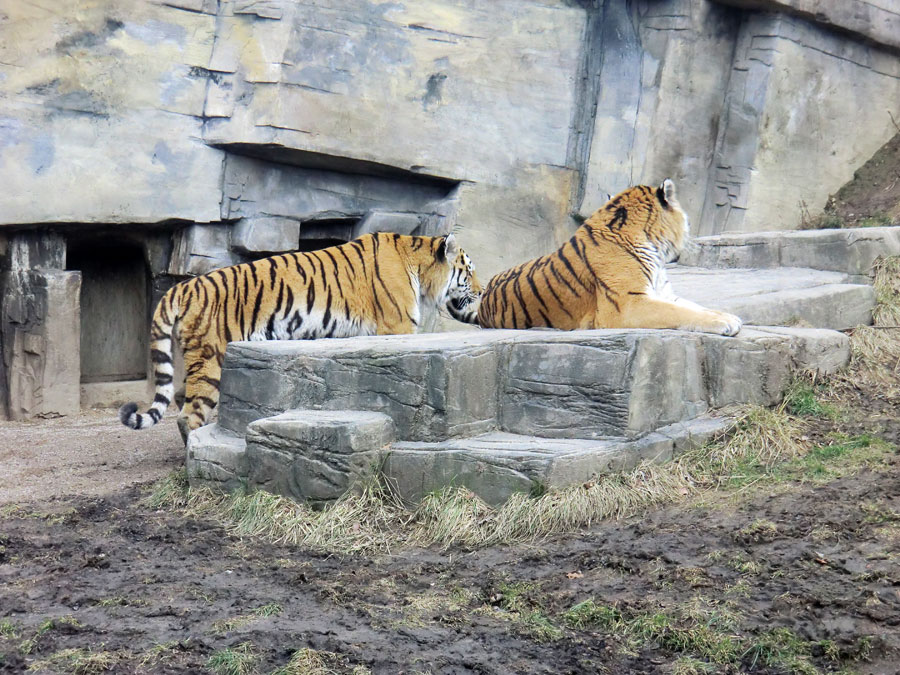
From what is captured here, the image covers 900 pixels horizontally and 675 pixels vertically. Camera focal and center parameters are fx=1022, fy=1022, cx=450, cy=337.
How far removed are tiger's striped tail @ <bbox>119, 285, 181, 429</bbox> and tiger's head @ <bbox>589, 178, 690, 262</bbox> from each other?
8.82 ft

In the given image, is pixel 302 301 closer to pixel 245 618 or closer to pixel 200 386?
pixel 200 386

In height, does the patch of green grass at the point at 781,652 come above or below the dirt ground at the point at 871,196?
below

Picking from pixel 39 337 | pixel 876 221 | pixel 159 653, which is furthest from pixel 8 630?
pixel 876 221

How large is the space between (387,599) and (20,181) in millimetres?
5768

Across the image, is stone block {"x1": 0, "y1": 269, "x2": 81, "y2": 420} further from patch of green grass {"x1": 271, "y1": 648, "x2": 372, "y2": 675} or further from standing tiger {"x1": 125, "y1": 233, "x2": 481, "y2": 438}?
patch of green grass {"x1": 271, "y1": 648, "x2": 372, "y2": 675}

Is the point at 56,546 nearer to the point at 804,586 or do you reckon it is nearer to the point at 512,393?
the point at 512,393

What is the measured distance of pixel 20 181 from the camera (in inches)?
322

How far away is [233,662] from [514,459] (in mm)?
1805

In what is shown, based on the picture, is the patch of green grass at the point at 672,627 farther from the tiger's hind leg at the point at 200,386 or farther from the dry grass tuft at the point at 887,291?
the dry grass tuft at the point at 887,291

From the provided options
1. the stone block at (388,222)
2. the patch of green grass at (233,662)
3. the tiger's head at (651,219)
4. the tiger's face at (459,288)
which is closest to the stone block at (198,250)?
the stone block at (388,222)

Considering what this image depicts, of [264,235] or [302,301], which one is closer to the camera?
[302,301]

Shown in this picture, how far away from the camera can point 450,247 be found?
7.13 metres

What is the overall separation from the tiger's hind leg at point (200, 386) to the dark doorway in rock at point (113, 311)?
3829mm

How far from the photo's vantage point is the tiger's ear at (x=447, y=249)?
23.3ft
